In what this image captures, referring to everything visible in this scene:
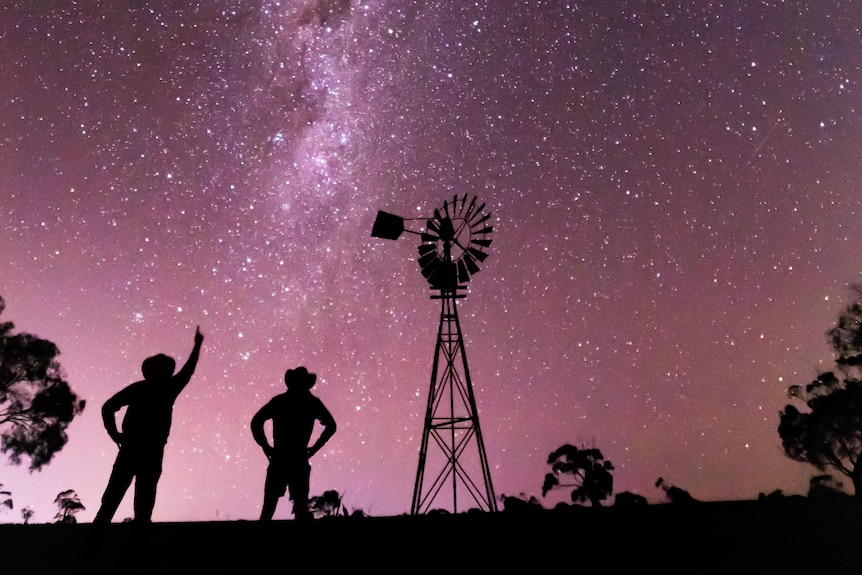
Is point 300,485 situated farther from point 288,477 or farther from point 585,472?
point 585,472

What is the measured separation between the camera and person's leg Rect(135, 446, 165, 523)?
4930 millimetres

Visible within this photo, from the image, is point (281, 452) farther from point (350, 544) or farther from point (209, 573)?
point (209, 573)

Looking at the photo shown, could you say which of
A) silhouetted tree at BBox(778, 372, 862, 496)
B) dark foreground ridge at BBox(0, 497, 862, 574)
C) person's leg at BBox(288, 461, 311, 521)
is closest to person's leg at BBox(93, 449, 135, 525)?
dark foreground ridge at BBox(0, 497, 862, 574)

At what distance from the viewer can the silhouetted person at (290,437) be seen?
5.73m

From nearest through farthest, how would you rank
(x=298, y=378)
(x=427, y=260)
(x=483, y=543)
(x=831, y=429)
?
1. (x=483, y=543)
2. (x=298, y=378)
3. (x=427, y=260)
4. (x=831, y=429)

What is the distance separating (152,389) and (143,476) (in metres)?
0.78

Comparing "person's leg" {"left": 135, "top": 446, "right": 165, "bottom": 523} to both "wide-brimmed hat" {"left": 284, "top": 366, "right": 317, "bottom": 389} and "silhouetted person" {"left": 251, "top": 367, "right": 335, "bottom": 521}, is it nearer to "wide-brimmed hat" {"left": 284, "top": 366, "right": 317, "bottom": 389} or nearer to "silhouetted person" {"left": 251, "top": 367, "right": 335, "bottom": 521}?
"silhouetted person" {"left": 251, "top": 367, "right": 335, "bottom": 521}

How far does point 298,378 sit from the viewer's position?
593 centimetres

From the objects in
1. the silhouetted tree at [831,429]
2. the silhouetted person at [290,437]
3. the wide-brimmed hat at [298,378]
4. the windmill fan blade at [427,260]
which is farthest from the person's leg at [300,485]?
the silhouetted tree at [831,429]

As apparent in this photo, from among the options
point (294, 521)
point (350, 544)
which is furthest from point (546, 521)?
point (294, 521)

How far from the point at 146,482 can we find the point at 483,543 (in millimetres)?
3147

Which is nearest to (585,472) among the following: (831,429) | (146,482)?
(831,429)

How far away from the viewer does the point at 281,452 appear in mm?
5746

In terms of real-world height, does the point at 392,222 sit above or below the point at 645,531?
above
